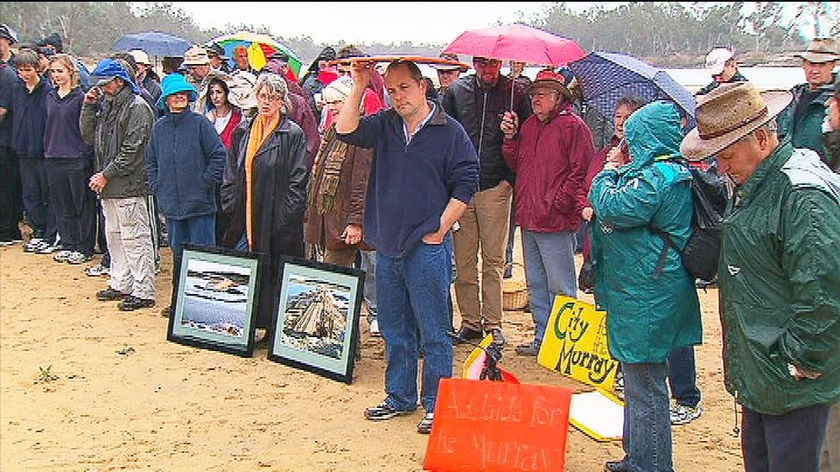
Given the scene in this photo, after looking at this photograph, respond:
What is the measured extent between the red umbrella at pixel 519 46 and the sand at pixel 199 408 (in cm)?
206

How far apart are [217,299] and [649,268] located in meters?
3.58

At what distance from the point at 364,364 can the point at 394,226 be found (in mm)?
1722

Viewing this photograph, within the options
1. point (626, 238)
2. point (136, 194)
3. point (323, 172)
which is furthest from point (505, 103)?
point (136, 194)

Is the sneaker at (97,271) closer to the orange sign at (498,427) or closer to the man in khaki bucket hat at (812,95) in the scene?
the orange sign at (498,427)

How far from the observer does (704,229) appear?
368cm

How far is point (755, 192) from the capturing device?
2840 millimetres

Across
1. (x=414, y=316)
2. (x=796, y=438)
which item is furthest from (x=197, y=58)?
(x=796, y=438)

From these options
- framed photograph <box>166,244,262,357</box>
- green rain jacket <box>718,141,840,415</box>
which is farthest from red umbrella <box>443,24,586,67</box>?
green rain jacket <box>718,141,840,415</box>

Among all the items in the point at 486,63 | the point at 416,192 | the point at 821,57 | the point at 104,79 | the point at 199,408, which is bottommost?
the point at 199,408

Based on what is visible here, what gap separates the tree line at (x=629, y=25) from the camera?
285 inches

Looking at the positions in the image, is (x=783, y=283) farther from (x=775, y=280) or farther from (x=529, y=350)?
(x=529, y=350)

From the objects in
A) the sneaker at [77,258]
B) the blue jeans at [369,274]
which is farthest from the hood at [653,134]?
the sneaker at [77,258]

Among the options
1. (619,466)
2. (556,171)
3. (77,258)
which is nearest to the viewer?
(619,466)

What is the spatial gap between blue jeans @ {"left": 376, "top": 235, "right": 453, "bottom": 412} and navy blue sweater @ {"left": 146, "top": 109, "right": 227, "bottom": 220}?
246 cm
